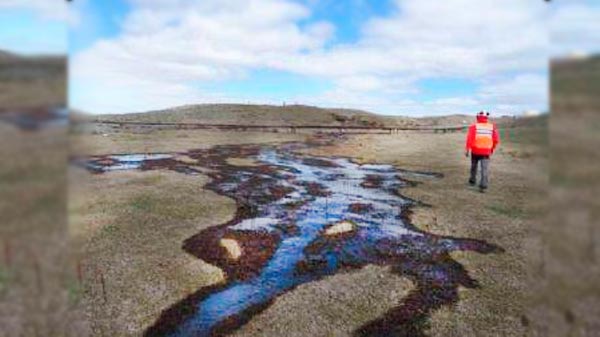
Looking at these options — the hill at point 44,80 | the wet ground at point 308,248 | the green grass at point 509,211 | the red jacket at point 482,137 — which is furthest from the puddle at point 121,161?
the hill at point 44,80

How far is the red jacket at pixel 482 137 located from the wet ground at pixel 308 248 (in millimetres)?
5415

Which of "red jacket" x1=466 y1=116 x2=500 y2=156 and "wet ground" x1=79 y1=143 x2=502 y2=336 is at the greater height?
"red jacket" x1=466 y1=116 x2=500 y2=156

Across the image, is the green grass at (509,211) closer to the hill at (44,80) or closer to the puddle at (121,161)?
the hill at (44,80)

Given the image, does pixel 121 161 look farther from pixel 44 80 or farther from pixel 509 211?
pixel 44 80

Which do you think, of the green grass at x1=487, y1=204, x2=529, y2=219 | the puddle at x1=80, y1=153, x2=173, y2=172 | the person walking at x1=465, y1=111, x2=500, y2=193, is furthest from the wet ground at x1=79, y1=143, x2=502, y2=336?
the puddle at x1=80, y1=153, x2=173, y2=172

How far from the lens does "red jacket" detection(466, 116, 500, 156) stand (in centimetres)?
3216

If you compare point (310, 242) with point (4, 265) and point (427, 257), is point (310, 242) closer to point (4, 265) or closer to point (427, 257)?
point (427, 257)

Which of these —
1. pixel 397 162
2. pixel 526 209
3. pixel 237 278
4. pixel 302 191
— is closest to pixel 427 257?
pixel 237 278

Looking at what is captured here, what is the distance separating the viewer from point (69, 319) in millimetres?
9547

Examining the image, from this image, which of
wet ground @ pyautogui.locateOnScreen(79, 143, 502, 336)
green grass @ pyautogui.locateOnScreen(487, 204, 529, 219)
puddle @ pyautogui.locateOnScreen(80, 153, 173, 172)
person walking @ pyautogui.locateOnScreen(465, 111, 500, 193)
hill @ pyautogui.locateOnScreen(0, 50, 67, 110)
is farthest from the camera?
puddle @ pyautogui.locateOnScreen(80, 153, 173, 172)

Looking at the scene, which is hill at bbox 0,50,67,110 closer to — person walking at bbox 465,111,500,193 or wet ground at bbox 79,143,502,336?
wet ground at bbox 79,143,502,336

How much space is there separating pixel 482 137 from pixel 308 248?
1615 cm

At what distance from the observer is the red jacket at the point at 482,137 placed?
1266 inches

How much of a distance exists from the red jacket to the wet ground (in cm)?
542
